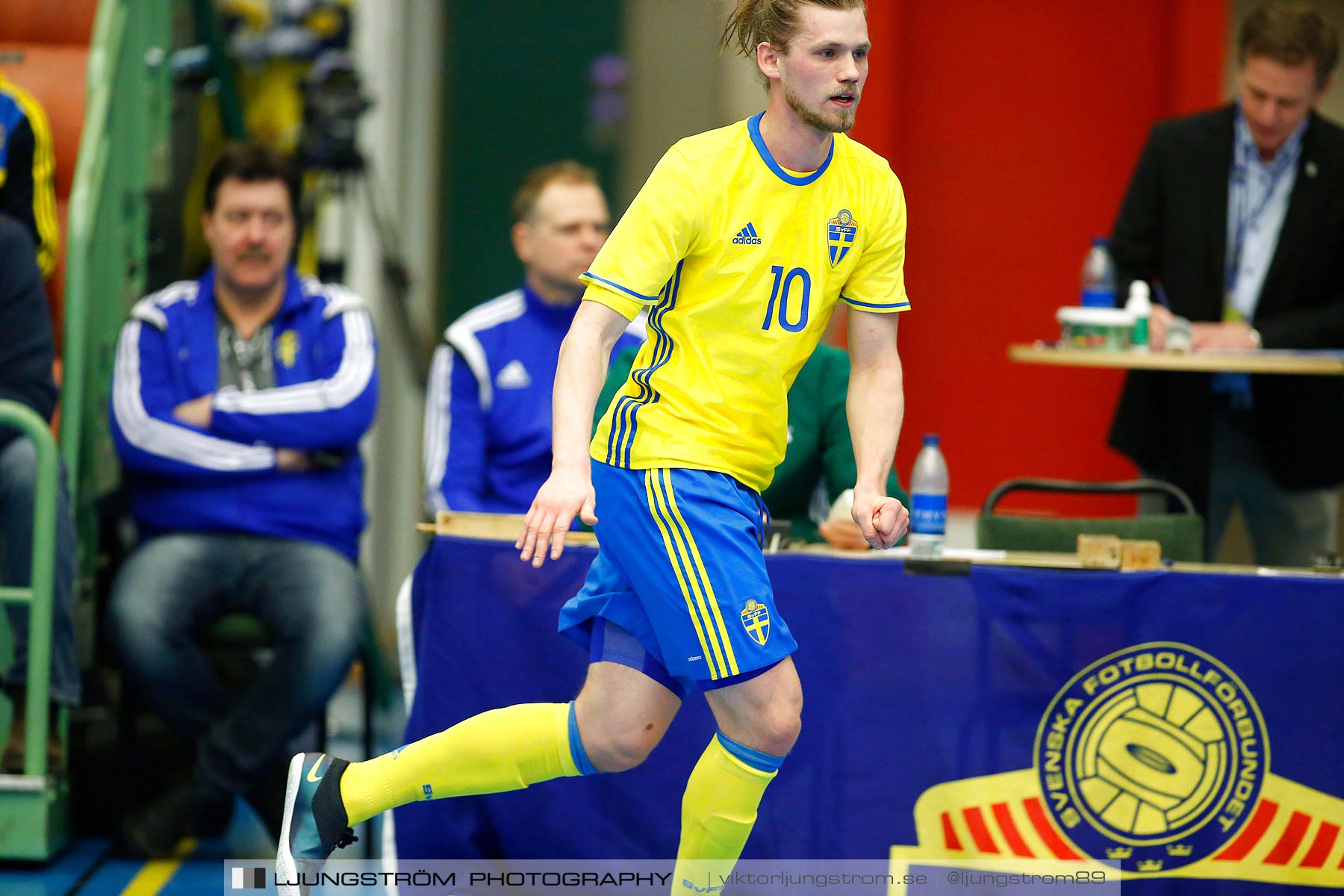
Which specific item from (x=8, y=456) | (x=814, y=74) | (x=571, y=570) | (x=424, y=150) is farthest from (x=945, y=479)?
(x=424, y=150)

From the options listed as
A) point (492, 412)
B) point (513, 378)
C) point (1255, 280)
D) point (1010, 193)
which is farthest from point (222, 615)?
point (1010, 193)

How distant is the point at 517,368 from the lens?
452 centimetres

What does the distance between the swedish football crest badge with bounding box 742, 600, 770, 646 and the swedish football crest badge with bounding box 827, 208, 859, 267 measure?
60 cm

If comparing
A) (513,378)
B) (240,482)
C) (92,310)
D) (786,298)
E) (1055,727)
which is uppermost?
(786,298)

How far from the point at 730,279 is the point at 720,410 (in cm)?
22

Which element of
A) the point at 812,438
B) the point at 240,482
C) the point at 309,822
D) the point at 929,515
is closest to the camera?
the point at 309,822

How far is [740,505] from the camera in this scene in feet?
8.57

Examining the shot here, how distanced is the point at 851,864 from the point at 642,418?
1.33 meters

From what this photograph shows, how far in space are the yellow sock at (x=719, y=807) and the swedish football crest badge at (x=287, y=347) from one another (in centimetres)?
228

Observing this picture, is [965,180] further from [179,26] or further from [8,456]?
[8,456]

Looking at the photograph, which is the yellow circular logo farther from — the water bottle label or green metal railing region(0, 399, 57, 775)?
green metal railing region(0, 399, 57, 775)

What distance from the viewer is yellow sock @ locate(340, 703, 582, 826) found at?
2.73m

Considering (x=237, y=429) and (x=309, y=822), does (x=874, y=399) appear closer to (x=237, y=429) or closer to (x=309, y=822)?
(x=309, y=822)

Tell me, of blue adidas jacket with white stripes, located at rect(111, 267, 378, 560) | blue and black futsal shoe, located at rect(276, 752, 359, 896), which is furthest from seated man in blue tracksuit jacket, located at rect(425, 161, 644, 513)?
blue and black futsal shoe, located at rect(276, 752, 359, 896)
